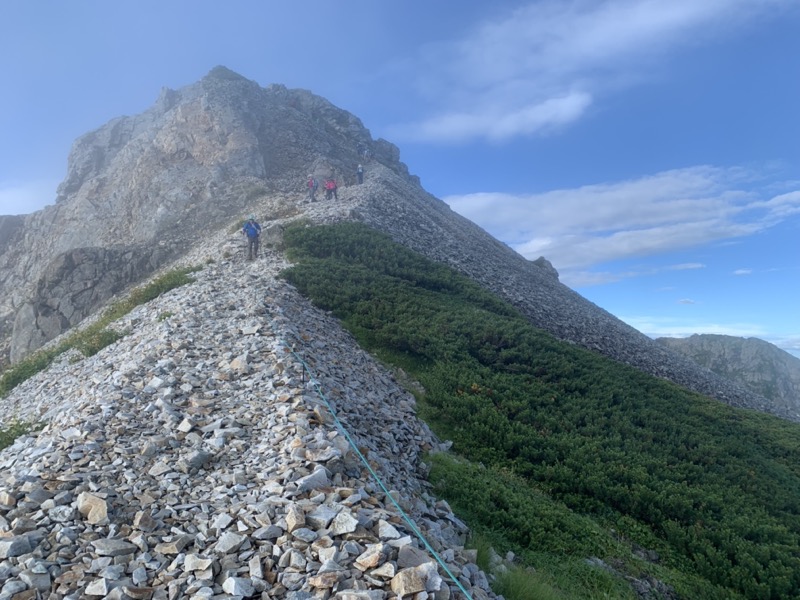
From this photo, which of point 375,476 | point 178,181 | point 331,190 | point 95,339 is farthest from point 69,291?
point 375,476

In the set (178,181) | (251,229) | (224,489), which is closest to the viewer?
(224,489)

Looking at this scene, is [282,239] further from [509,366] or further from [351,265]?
[509,366]

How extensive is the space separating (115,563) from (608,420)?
15.2m

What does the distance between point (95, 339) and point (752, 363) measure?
79.9m

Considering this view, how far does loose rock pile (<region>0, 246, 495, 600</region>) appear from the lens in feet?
19.1

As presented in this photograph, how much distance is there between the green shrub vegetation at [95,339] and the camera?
64.7 feet

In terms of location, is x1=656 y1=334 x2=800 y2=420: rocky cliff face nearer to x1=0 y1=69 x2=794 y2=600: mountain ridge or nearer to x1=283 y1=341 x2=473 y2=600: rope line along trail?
x1=0 y1=69 x2=794 y2=600: mountain ridge

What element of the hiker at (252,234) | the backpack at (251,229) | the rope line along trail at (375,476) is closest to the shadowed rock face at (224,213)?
the hiker at (252,234)

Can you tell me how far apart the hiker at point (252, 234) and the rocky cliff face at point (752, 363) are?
2470 inches

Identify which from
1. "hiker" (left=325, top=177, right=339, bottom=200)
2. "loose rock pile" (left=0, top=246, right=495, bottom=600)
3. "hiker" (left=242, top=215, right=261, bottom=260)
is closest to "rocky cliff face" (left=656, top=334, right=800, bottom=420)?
"hiker" (left=325, top=177, right=339, bottom=200)

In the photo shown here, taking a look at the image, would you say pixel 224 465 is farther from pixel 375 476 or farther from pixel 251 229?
pixel 251 229

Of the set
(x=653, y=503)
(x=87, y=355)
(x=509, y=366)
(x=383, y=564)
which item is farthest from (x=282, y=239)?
(x=383, y=564)

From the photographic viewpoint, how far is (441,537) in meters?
7.91

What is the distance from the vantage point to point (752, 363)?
7012cm
